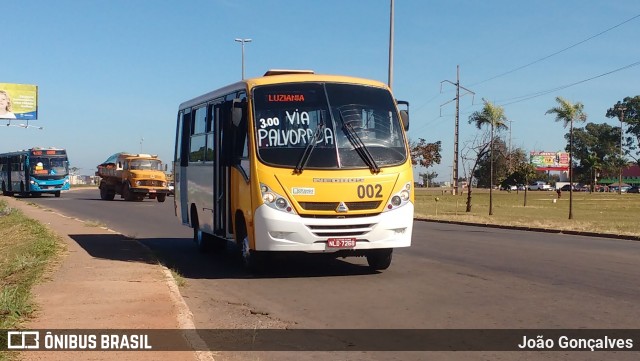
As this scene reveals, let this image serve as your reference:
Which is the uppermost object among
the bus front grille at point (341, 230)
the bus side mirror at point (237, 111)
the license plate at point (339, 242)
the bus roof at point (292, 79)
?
the bus roof at point (292, 79)

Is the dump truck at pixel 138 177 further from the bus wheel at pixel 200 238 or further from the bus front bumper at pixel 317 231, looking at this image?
the bus front bumper at pixel 317 231

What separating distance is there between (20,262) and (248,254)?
4205mm

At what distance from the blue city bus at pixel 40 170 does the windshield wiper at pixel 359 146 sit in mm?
45253

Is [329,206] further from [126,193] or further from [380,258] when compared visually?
[126,193]

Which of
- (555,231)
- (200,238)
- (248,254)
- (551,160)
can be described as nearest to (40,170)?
(555,231)

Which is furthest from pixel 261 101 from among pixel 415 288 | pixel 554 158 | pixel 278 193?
pixel 554 158

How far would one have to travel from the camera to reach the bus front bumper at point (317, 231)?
10477mm

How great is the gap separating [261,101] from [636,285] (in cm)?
611

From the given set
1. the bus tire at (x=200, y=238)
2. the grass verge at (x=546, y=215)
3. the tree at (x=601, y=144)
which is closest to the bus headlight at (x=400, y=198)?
the bus tire at (x=200, y=238)

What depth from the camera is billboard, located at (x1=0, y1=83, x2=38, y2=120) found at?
64938mm

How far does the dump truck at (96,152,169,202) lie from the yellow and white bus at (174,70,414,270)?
32.3 meters

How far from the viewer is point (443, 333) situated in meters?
7.37

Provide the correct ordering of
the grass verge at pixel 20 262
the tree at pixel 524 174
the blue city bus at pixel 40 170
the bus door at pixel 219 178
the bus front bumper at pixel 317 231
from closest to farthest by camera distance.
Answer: the grass verge at pixel 20 262, the bus front bumper at pixel 317 231, the bus door at pixel 219 178, the blue city bus at pixel 40 170, the tree at pixel 524 174

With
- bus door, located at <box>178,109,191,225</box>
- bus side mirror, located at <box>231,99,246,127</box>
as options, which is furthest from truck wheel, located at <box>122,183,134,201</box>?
bus side mirror, located at <box>231,99,246,127</box>
